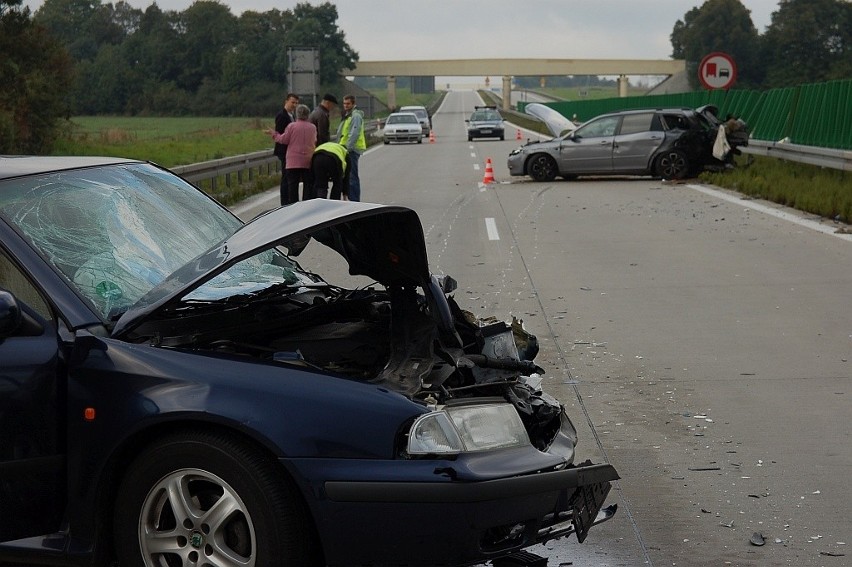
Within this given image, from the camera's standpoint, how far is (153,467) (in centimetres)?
388

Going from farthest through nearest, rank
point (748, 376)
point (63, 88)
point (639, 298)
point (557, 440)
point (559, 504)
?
point (63, 88) → point (639, 298) → point (748, 376) → point (557, 440) → point (559, 504)

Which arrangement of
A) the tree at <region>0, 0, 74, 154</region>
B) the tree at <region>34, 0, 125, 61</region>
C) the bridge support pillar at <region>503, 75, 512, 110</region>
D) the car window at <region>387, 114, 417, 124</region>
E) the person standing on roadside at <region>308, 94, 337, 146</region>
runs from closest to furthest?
the person standing on roadside at <region>308, 94, 337, 146</region>
the tree at <region>0, 0, 74, 154</region>
the car window at <region>387, 114, 417, 124</region>
the tree at <region>34, 0, 125, 61</region>
the bridge support pillar at <region>503, 75, 512, 110</region>

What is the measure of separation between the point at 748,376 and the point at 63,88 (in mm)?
42795

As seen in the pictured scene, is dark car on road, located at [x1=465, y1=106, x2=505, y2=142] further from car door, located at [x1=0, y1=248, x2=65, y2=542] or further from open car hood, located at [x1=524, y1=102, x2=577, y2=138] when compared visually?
car door, located at [x1=0, y1=248, x2=65, y2=542]

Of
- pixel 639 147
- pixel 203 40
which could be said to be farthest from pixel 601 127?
pixel 203 40

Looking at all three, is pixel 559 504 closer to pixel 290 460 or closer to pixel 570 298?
pixel 290 460

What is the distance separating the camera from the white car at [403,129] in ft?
177

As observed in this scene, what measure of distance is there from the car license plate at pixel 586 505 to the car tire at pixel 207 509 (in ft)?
2.85

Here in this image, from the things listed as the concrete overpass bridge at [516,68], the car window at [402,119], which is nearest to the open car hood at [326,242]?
the car window at [402,119]

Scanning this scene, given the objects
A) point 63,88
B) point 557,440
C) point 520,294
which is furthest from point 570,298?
point 63,88

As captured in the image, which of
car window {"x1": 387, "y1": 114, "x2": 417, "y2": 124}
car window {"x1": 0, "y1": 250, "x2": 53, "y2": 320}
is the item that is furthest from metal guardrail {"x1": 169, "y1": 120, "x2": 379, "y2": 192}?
car window {"x1": 387, "y1": 114, "x2": 417, "y2": 124}

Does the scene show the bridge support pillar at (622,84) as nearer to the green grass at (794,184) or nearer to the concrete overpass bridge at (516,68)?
the concrete overpass bridge at (516,68)

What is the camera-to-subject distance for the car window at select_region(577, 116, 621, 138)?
86.7ft

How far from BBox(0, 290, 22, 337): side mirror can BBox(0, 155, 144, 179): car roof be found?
2.81 ft
